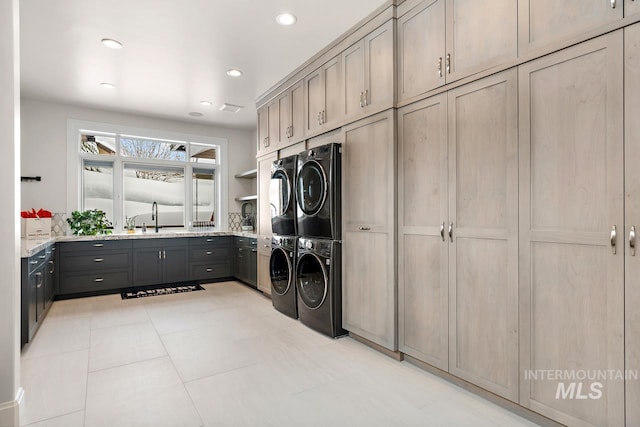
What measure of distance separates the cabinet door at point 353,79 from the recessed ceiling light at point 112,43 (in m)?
2.05

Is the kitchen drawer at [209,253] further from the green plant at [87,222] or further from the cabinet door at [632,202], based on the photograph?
the cabinet door at [632,202]

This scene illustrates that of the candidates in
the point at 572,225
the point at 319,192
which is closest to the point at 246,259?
the point at 319,192

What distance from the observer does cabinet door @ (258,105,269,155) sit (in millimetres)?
4543

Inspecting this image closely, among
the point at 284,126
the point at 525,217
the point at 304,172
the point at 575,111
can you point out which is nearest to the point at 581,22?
the point at 575,111

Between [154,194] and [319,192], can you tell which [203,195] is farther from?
[319,192]

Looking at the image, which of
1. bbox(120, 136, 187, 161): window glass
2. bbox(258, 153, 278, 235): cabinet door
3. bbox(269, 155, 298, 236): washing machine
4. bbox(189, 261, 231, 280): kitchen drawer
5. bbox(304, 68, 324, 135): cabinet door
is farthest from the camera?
bbox(120, 136, 187, 161): window glass

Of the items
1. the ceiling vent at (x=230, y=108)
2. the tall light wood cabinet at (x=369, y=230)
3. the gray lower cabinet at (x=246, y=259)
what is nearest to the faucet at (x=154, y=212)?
the gray lower cabinet at (x=246, y=259)

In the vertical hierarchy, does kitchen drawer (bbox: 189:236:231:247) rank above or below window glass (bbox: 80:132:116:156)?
below

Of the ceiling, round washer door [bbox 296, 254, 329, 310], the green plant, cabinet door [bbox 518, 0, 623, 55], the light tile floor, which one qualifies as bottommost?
the light tile floor

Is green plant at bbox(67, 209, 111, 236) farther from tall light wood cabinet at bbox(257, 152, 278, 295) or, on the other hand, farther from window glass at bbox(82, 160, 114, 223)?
tall light wood cabinet at bbox(257, 152, 278, 295)

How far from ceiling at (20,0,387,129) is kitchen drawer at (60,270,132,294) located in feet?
7.83

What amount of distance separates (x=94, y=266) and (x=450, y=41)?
16.3ft

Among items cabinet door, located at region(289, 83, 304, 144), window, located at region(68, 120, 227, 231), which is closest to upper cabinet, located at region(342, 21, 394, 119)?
cabinet door, located at region(289, 83, 304, 144)

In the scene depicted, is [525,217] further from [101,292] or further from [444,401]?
[101,292]
